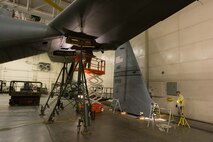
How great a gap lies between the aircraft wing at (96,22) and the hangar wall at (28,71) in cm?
1643

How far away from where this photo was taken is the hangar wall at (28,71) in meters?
17.3

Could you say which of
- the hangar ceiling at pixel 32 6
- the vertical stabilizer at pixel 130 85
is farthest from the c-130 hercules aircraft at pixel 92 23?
the hangar ceiling at pixel 32 6

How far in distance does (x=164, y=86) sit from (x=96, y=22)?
5.98 meters

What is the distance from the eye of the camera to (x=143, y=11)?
2.54m

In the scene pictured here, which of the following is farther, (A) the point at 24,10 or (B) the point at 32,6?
(B) the point at 32,6

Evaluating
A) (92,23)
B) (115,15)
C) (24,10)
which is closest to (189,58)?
(115,15)

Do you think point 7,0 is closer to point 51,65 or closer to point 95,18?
point 95,18

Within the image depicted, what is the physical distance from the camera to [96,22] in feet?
9.89

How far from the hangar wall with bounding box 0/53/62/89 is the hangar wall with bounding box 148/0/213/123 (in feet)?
52.5

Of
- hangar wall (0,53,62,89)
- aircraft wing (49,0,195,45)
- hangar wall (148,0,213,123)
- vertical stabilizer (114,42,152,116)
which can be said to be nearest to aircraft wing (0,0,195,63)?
aircraft wing (49,0,195,45)

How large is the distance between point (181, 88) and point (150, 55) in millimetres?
2726

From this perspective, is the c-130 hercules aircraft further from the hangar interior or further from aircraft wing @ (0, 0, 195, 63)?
the hangar interior

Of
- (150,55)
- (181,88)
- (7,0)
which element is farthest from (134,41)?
(7,0)

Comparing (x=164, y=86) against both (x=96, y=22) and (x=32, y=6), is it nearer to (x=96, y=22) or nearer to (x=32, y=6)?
(x=96, y=22)
